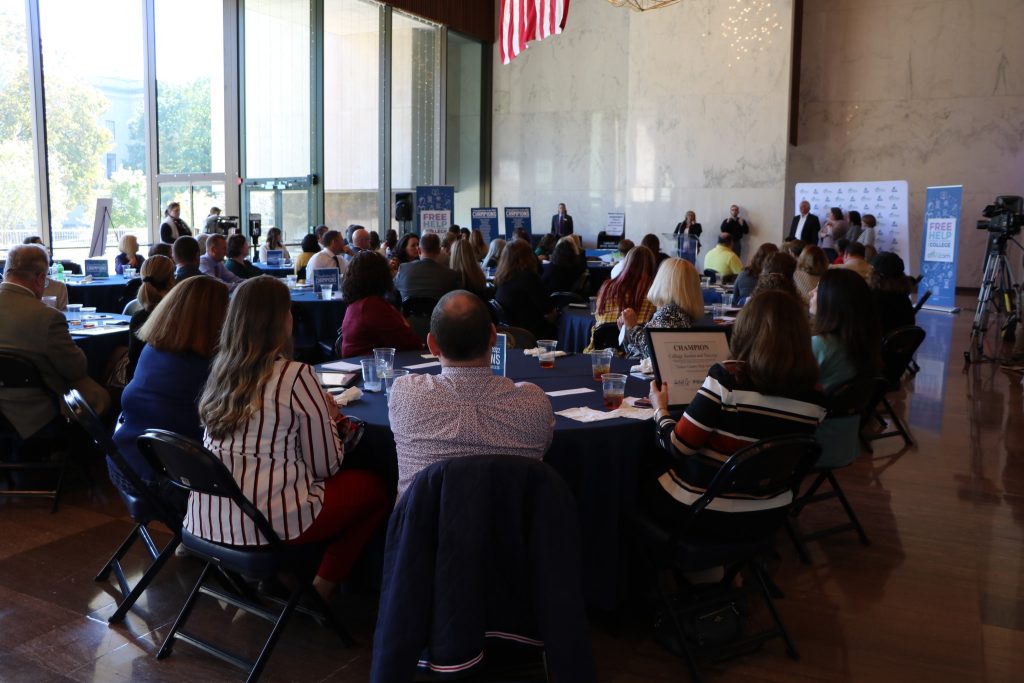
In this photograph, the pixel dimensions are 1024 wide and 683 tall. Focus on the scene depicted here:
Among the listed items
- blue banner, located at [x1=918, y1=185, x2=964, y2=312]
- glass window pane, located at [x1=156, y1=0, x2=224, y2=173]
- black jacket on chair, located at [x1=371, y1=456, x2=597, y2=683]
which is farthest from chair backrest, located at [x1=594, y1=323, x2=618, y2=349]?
glass window pane, located at [x1=156, y1=0, x2=224, y2=173]

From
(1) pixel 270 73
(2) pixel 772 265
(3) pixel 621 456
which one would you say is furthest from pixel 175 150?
(3) pixel 621 456

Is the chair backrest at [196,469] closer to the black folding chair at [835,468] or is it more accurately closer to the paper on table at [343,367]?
the paper on table at [343,367]

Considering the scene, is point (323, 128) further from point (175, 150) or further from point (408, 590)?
point (408, 590)

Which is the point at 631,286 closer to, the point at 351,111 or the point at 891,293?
the point at 891,293

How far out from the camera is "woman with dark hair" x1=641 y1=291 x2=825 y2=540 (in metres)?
2.82

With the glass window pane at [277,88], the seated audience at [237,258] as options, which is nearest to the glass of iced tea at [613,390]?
the seated audience at [237,258]

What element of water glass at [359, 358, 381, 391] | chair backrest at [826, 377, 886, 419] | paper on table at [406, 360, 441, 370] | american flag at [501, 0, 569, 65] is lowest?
chair backrest at [826, 377, 886, 419]

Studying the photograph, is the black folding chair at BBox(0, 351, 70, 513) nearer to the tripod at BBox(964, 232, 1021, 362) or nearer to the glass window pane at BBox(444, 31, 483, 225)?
the tripod at BBox(964, 232, 1021, 362)

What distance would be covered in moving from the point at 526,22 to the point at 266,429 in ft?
29.2

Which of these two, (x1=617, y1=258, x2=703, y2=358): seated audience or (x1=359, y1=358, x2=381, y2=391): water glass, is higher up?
(x1=617, y1=258, x2=703, y2=358): seated audience

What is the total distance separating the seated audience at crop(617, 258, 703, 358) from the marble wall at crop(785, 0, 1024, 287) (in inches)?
492

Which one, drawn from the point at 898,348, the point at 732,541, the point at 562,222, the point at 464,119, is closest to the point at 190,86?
the point at 464,119

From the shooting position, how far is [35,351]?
14.0 ft

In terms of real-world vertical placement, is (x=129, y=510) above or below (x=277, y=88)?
below
